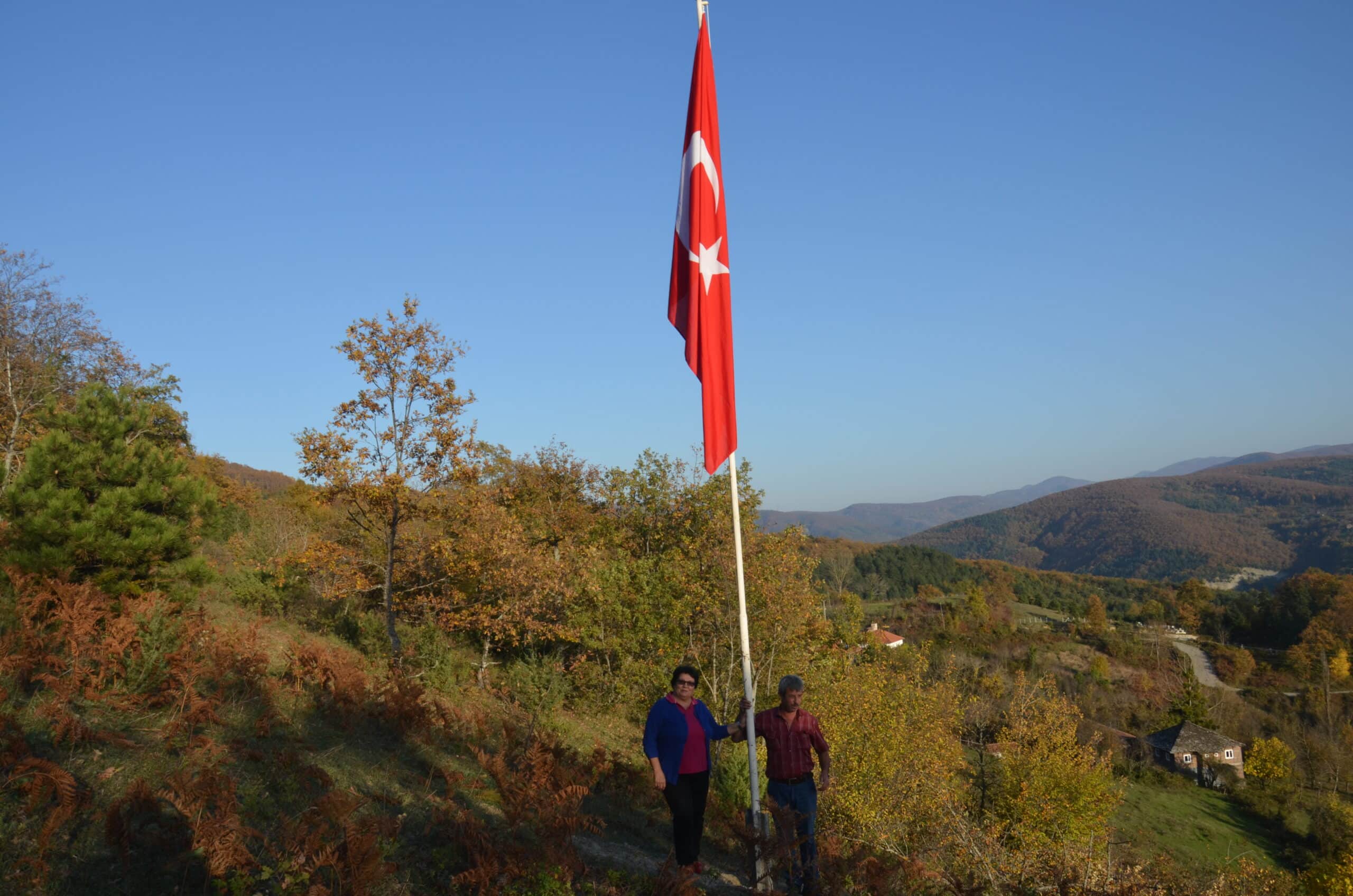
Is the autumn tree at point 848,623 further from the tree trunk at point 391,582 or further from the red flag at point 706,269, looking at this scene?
the red flag at point 706,269

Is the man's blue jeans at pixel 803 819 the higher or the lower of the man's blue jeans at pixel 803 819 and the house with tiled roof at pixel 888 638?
the higher

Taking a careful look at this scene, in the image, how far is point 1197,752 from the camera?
Result: 62.6m

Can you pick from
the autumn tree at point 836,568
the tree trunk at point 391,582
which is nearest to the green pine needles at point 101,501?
the tree trunk at point 391,582

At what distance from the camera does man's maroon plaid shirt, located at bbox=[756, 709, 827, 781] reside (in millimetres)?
5953

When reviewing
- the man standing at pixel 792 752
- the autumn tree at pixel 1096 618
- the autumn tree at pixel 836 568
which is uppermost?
the man standing at pixel 792 752

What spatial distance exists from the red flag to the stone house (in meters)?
72.1

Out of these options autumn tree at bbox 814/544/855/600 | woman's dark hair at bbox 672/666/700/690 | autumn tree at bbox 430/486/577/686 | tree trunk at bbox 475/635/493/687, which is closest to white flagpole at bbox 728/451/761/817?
woman's dark hair at bbox 672/666/700/690

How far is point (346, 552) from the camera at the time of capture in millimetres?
15336

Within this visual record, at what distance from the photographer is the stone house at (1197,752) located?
6097cm

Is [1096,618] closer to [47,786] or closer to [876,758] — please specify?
[876,758]

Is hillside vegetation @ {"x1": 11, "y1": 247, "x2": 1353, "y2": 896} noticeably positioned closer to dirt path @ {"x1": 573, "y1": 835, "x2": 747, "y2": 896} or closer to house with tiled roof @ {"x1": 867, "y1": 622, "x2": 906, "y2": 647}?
dirt path @ {"x1": 573, "y1": 835, "x2": 747, "y2": 896}

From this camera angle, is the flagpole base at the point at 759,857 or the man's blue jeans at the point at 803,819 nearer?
the flagpole base at the point at 759,857

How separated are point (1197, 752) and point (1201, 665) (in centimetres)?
4917

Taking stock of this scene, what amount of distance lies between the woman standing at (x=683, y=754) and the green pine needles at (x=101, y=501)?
905 centimetres
